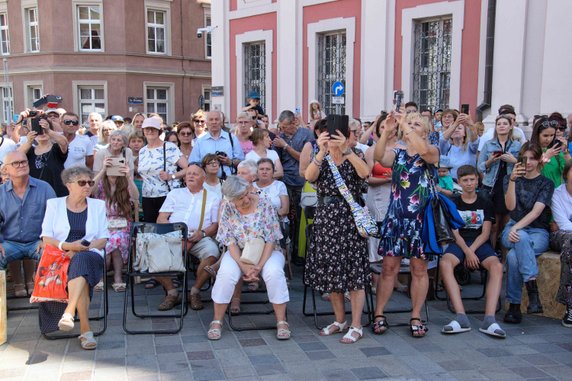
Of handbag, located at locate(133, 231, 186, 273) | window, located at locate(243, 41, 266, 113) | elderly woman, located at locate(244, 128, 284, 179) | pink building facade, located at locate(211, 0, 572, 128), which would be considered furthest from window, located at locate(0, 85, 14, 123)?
handbag, located at locate(133, 231, 186, 273)

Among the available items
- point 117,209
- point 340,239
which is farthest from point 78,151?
point 340,239

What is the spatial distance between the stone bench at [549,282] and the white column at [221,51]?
1308 centimetres

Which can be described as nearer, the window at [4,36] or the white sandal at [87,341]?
the white sandal at [87,341]

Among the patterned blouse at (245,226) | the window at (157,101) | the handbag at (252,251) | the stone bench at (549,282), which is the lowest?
the stone bench at (549,282)

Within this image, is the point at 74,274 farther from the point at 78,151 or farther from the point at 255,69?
the point at 255,69

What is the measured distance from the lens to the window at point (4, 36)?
28.4m

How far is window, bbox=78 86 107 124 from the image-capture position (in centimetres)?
2727

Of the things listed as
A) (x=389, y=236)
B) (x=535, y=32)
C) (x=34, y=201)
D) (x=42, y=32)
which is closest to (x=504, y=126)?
(x=389, y=236)

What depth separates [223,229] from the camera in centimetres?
504

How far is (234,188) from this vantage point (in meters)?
4.86

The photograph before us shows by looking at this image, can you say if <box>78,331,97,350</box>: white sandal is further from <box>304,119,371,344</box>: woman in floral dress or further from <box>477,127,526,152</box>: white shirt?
<box>477,127,526,152</box>: white shirt

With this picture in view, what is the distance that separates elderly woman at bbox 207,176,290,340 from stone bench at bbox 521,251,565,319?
2423 mm

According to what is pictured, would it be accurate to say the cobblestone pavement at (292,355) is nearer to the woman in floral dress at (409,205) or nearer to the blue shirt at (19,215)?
the woman in floral dress at (409,205)

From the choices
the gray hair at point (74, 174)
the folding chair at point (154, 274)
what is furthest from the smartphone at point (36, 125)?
the folding chair at point (154, 274)
